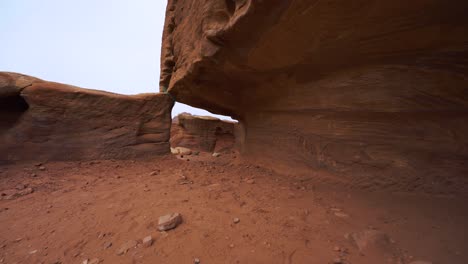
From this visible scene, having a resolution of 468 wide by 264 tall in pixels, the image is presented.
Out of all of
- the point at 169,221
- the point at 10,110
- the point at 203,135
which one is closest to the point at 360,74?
the point at 169,221

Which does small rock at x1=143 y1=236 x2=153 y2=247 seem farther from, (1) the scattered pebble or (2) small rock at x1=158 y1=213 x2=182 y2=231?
(1) the scattered pebble

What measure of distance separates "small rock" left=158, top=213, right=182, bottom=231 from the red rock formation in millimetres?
8401

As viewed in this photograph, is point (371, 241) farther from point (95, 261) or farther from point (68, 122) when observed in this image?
point (68, 122)

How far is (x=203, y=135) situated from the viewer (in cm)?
988

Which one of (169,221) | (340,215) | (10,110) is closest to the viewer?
(169,221)

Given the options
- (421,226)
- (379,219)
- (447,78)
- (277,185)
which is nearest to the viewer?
(421,226)

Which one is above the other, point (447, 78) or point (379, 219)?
point (447, 78)

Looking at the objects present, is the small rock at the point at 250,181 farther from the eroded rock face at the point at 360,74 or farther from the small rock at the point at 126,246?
the small rock at the point at 126,246

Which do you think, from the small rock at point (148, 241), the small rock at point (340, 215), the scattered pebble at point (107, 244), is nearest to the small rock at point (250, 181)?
the small rock at point (340, 215)

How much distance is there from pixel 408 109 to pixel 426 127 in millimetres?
262

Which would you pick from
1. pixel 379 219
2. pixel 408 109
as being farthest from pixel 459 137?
pixel 379 219

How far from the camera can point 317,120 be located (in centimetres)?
271

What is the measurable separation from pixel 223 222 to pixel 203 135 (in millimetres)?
8565

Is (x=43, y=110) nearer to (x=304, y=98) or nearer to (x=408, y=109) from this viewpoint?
(x=304, y=98)
